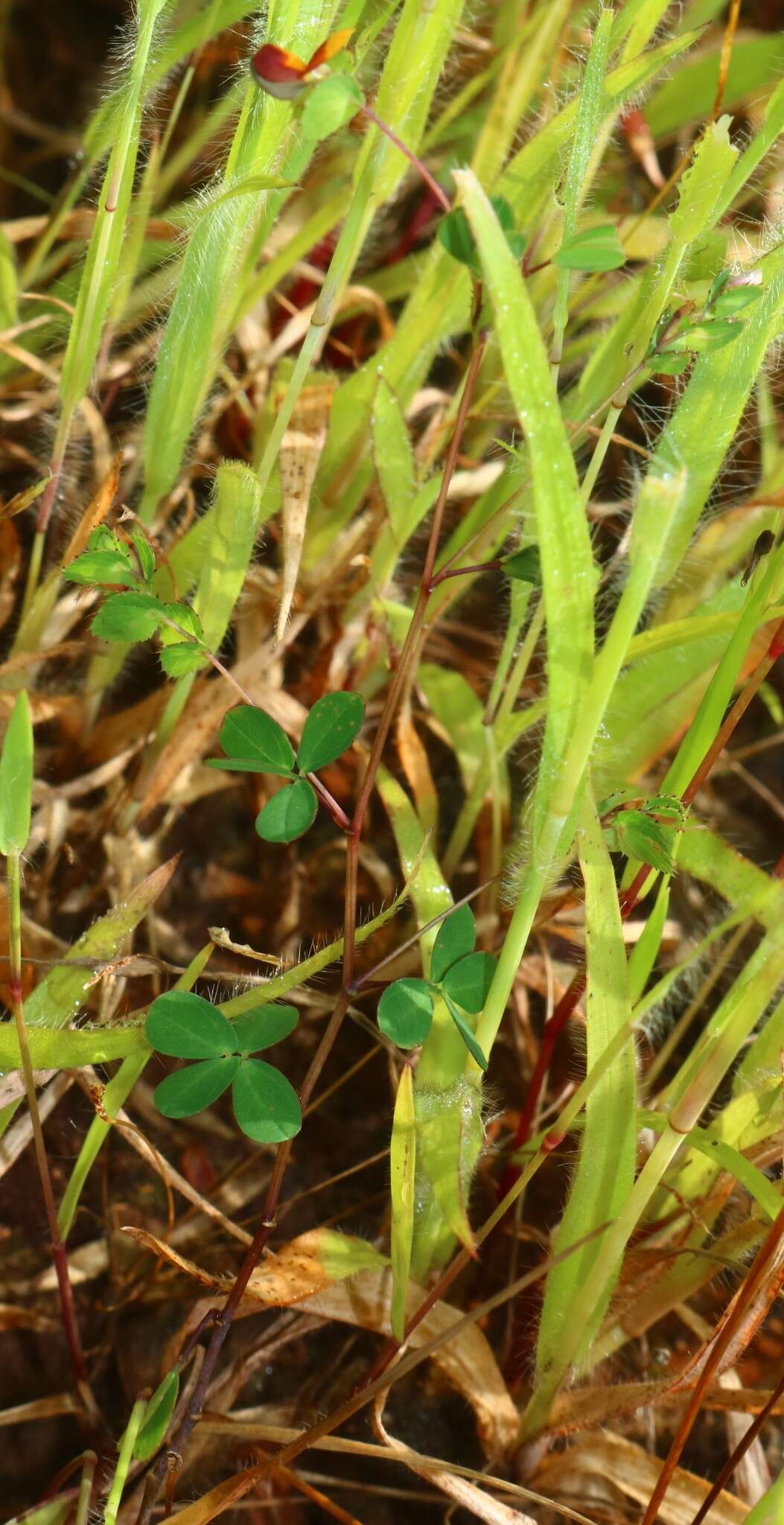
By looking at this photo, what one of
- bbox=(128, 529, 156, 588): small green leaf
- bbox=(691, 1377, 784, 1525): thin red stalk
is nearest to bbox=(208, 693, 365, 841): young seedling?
bbox=(128, 529, 156, 588): small green leaf

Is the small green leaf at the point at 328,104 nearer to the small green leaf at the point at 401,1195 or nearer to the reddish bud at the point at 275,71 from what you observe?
the reddish bud at the point at 275,71

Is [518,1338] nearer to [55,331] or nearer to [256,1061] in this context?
[256,1061]

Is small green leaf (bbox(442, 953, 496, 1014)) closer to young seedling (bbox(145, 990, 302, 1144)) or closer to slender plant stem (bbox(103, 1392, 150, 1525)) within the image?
young seedling (bbox(145, 990, 302, 1144))

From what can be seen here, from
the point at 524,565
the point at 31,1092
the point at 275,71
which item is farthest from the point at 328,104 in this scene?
the point at 31,1092

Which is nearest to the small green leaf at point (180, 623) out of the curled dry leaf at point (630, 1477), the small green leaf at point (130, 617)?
the small green leaf at point (130, 617)

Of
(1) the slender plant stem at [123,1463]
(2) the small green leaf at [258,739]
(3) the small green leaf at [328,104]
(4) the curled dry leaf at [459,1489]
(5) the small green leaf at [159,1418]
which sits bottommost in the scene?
(4) the curled dry leaf at [459,1489]

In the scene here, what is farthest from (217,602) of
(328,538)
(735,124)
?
(735,124)
